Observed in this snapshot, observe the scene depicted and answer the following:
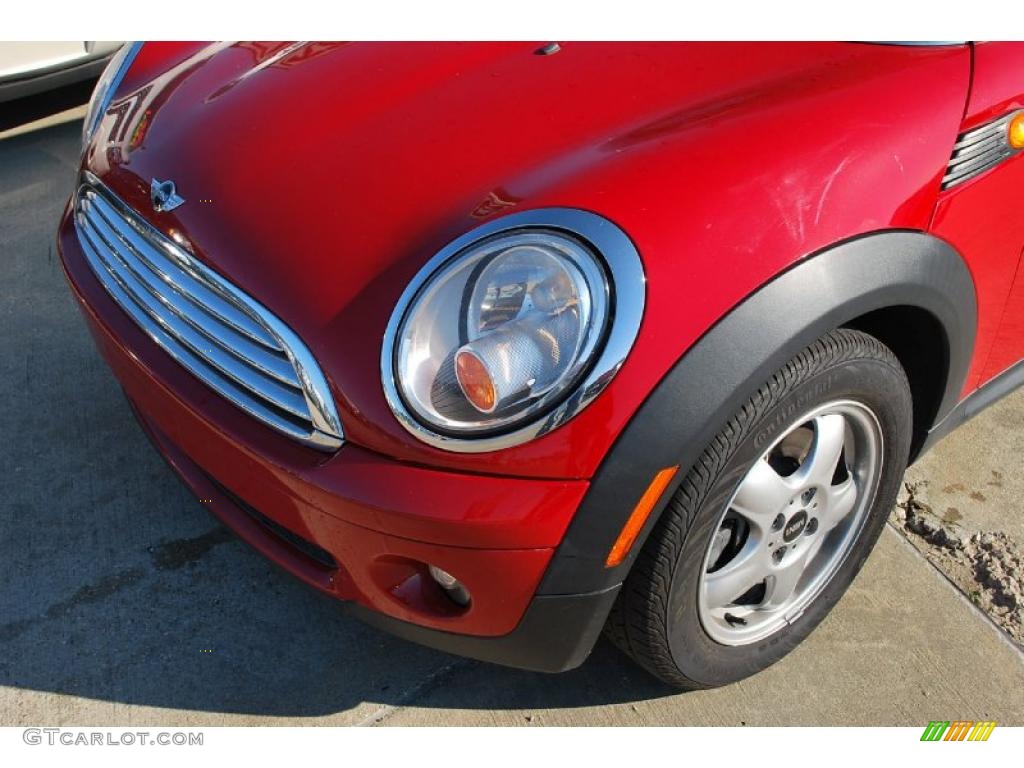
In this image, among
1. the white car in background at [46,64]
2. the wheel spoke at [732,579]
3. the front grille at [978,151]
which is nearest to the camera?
the front grille at [978,151]

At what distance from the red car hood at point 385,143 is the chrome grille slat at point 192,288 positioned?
0.05m

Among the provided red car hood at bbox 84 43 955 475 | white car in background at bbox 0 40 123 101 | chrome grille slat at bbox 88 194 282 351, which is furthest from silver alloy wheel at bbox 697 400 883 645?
white car in background at bbox 0 40 123 101

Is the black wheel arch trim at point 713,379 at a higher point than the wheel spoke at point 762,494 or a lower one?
higher

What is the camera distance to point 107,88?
97.3 inches

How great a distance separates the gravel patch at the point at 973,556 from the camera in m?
2.38

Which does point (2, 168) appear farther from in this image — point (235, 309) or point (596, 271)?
point (596, 271)

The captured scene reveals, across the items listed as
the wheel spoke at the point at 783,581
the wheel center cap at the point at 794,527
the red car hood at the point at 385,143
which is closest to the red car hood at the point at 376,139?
the red car hood at the point at 385,143

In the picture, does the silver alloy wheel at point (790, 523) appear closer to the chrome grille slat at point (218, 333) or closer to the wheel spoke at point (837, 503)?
the wheel spoke at point (837, 503)

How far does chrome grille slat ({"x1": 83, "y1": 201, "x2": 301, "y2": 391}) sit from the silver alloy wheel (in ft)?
2.53

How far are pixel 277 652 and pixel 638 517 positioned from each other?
933mm

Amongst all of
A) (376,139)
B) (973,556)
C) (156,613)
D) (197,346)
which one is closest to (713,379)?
(376,139)

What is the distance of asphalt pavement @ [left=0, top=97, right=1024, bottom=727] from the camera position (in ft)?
6.97
